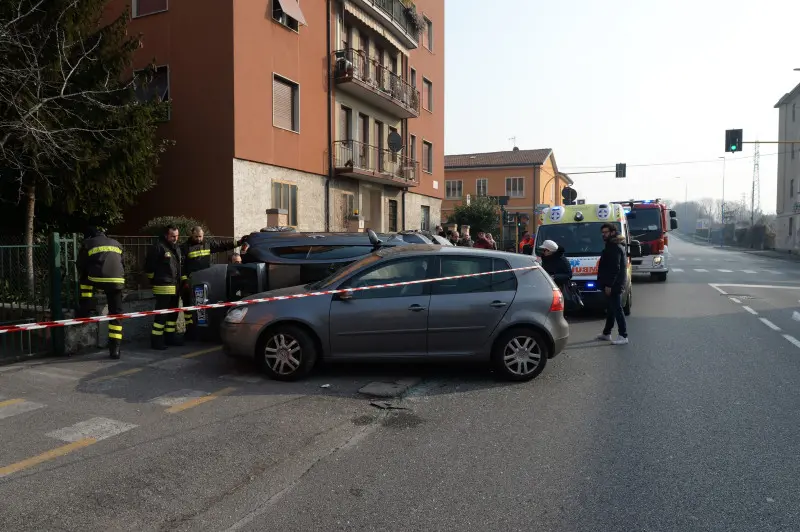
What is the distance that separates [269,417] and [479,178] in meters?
51.9

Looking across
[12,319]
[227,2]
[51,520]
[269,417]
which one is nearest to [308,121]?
[227,2]

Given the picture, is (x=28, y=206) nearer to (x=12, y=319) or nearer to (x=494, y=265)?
(x=12, y=319)

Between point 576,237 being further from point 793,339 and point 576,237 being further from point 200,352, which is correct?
point 200,352

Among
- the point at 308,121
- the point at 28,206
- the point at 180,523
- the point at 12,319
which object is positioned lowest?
the point at 180,523

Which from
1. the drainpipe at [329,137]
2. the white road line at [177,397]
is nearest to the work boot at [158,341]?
the white road line at [177,397]

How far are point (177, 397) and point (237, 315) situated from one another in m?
1.12

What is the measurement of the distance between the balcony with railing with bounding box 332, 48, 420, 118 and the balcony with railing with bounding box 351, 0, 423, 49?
5.09 ft

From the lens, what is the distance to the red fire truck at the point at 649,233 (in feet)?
63.2

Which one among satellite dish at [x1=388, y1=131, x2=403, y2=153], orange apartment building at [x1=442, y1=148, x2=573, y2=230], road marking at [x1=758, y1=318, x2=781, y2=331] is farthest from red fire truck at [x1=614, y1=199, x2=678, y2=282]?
orange apartment building at [x1=442, y1=148, x2=573, y2=230]

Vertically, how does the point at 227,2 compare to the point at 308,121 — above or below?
above

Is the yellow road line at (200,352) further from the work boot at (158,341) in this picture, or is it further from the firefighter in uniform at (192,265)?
the firefighter in uniform at (192,265)

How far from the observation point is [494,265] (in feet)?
22.3

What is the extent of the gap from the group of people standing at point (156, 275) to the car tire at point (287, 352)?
2.56 m

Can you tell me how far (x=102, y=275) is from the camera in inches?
311
